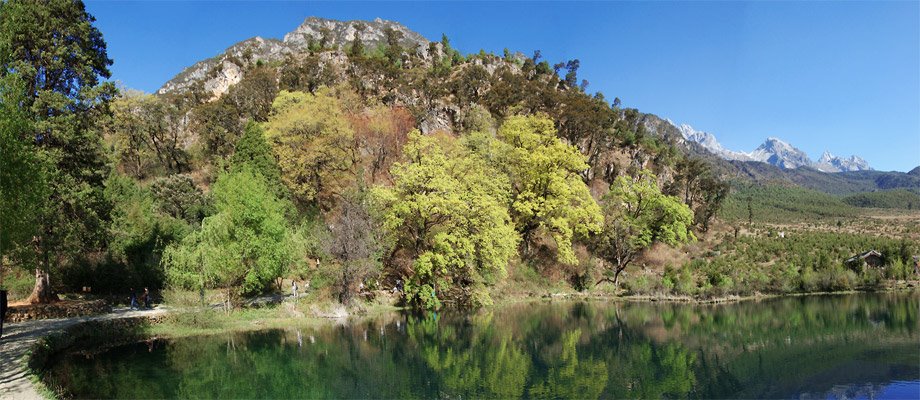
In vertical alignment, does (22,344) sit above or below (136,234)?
below

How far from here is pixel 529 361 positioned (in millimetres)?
20203

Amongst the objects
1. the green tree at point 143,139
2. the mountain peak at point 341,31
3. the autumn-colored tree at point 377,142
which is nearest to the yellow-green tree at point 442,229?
the autumn-colored tree at point 377,142

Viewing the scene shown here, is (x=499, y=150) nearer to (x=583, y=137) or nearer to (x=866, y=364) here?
(x=583, y=137)

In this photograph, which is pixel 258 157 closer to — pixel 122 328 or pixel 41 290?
pixel 41 290

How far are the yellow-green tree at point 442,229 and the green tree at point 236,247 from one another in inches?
269

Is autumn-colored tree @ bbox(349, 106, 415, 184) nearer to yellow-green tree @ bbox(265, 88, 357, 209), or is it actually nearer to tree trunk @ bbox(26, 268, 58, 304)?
yellow-green tree @ bbox(265, 88, 357, 209)

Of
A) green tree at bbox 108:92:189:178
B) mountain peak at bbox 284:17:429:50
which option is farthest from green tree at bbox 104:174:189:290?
mountain peak at bbox 284:17:429:50

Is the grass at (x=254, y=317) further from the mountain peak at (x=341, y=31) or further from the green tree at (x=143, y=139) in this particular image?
the mountain peak at (x=341, y=31)

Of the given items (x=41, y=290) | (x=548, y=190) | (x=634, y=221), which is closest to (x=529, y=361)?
(x=548, y=190)

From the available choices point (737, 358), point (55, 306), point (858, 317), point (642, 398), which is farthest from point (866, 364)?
point (55, 306)

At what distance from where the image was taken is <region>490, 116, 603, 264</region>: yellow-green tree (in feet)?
134

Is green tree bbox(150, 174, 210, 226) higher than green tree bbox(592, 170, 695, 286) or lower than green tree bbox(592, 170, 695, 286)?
higher

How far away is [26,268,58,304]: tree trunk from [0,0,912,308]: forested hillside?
9 cm

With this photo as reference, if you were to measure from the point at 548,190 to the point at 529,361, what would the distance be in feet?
77.1
